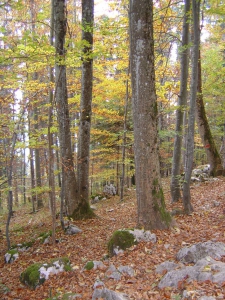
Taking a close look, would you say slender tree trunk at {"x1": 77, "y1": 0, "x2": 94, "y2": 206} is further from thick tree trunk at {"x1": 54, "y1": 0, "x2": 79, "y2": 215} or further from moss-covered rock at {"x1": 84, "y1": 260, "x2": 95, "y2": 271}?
moss-covered rock at {"x1": 84, "y1": 260, "x2": 95, "y2": 271}

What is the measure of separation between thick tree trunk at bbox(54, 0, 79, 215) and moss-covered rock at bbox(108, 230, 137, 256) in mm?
2297

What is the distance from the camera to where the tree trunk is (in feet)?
16.4

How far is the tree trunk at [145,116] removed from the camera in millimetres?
5004

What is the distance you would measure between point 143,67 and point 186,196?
12.5ft

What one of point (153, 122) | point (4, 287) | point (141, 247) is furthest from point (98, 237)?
point (153, 122)

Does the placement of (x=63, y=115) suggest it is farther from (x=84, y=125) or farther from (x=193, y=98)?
(x=193, y=98)

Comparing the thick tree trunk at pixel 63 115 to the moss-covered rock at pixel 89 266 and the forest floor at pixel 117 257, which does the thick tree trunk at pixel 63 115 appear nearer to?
the forest floor at pixel 117 257

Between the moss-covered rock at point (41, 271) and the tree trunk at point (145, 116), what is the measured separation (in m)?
1.87

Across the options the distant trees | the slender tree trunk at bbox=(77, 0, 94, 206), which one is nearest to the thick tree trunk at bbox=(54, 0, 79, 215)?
the distant trees

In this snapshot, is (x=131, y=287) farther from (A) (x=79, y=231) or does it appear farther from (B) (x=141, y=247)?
(A) (x=79, y=231)

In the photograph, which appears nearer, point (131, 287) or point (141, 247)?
point (131, 287)

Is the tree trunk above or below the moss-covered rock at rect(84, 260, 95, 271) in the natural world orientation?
above

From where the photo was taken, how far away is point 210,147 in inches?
475

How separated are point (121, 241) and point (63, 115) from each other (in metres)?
4.36
